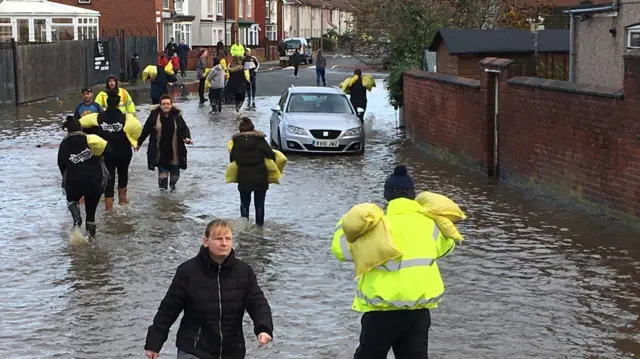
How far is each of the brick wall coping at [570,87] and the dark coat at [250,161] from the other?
4376 millimetres

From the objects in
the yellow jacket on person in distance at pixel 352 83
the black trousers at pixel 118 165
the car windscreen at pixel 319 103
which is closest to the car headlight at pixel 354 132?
the car windscreen at pixel 319 103

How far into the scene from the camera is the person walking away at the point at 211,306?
5.77 m

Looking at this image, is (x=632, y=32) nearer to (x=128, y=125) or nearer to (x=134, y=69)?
(x=128, y=125)

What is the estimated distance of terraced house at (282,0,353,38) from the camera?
4264 inches

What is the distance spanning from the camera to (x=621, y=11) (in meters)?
18.3

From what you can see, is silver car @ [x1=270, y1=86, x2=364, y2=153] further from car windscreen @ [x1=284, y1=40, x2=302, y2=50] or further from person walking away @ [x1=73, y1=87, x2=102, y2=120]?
car windscreen @ [x1=284, y1=40, x2=302, y2=50]

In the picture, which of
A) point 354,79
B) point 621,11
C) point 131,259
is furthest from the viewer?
point 354,79

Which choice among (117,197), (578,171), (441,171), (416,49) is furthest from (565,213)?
(416,49)

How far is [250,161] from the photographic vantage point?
42.7 ft

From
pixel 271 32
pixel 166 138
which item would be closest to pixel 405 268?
pixel 166 138

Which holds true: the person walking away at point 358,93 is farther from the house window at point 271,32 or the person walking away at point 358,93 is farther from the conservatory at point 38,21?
the house window at point 271,32

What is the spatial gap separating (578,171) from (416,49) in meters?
13.8

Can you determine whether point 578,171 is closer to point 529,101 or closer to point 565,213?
point 565,213

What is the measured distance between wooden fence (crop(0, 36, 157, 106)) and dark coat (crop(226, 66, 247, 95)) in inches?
272
